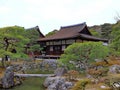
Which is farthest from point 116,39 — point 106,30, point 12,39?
point 106,30

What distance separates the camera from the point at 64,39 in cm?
3216

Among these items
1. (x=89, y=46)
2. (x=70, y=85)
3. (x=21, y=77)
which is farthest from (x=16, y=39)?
(x=70, y=85)

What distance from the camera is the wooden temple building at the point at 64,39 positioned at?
30922 mm

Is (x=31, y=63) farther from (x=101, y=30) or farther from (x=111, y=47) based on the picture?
(x=101, y=30)

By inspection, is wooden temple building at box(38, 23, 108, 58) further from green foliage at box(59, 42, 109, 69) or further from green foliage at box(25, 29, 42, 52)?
green foliage at box(59, 42, 109, 69)

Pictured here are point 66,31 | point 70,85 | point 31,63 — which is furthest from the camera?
point 66,31

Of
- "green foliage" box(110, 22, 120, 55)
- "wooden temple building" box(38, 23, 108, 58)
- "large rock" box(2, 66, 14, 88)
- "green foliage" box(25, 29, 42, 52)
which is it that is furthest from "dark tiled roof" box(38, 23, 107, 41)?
"large rock" box(2, 66, 14, 88)

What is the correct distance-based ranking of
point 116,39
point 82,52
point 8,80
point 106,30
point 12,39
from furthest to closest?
point 106,30 < point 12,39 < point 116,39 < point 82,52 < point 8,80

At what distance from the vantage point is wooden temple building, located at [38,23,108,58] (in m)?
30.9

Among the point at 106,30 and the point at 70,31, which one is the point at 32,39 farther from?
the point at 106,30

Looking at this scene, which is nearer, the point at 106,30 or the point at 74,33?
the point at 74,33

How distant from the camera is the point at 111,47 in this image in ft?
82.9

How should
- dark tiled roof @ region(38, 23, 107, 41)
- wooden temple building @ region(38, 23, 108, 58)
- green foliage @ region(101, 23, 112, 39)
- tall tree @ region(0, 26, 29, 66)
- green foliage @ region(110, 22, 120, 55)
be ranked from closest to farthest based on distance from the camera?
green foliage @ region(110, 22, 120, 55), tall tree @ region(0, 26, 29, 66), dark tiled roof @ region(38, 23, 107, 41), wooden temple building @ region(38, 23, 108, 58), green foliage @ region(101, 23, 112, 39)

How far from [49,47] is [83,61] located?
1768cm
